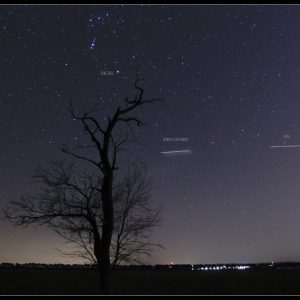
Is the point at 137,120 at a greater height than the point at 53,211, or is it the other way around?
the point at 137,120

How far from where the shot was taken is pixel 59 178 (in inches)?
682

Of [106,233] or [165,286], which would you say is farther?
[165,286]

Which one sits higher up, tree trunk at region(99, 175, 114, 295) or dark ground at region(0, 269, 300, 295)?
tree trunk at region(99, 175, 114, 295)

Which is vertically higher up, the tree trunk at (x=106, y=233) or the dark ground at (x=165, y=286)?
the tree trunk at (x=106, y=233)

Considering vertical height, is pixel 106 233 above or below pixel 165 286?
above

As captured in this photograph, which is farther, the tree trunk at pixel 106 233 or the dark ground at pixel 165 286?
the dark ground at pixel 165 286

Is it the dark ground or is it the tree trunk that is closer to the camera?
the tree trunk

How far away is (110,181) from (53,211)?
253cm

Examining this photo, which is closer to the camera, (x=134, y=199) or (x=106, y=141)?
(x=106, y=141)
